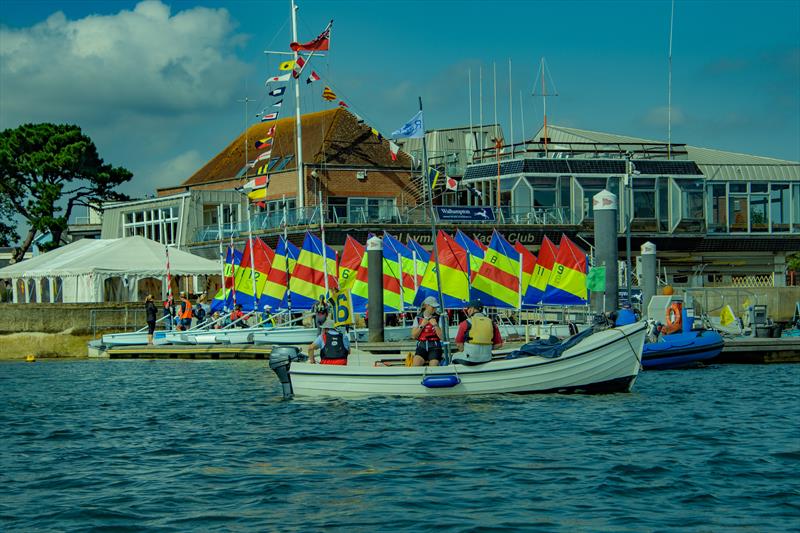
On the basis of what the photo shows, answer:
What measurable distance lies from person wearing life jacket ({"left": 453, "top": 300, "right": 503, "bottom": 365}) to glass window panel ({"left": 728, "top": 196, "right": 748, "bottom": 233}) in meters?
39.8

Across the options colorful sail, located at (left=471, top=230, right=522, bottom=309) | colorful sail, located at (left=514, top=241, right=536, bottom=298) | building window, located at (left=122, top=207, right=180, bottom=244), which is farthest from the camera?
building window, located at (left=122, top=207, right=180, bottom=244)

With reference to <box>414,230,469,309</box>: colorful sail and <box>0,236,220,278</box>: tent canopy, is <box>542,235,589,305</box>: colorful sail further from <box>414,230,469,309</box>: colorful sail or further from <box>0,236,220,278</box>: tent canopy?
<box>0,236,220,278</box>: tent canopy

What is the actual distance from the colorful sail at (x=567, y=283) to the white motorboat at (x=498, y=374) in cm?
1581

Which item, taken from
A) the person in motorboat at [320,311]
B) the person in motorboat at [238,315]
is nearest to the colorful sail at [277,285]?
the person in motorboat at [238,315]

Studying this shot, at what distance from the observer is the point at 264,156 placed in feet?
169

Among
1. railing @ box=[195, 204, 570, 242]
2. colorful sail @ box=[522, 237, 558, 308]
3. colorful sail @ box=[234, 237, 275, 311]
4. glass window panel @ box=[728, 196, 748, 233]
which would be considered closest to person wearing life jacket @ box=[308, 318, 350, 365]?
colorful sail @ box=[522, 237, 558, 308]

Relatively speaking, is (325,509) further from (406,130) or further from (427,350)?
(406,130)

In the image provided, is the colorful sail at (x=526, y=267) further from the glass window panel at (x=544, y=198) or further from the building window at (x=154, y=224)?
the building window at (x=154, y=224)

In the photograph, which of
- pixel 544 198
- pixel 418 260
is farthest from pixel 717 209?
pixel 418 260

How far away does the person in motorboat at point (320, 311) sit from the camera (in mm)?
35562

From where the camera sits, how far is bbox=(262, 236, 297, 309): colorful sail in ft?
142

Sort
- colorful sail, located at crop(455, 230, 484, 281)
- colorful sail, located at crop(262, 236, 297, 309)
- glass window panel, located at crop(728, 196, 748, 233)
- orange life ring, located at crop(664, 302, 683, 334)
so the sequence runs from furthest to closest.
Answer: glass window panel, located at crop(728, 196, 748, 233) → colorful sail, located at crop(262, 236, 297, 309) → colorful sail, located at crop(455, 230, 484, 281) → orange life ring, located at crop(664, 302, 683, 334)

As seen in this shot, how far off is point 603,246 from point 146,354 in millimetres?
17068

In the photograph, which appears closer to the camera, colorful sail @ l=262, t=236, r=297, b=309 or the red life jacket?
the red life jacket
